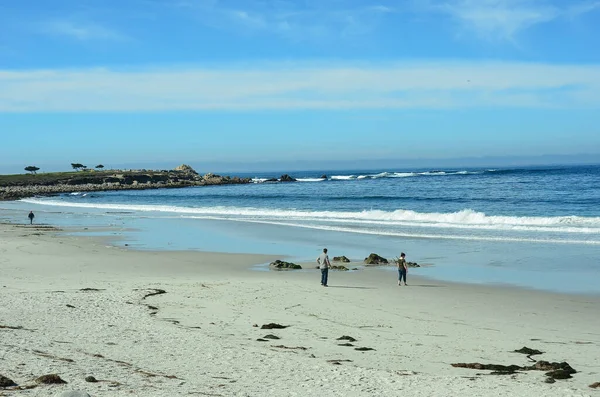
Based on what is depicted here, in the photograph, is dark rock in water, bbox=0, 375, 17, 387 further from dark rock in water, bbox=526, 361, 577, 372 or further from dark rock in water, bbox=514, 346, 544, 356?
dark rock in water, bbox=514, 346, 544, 356

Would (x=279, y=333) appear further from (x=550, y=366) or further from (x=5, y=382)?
(x=5, y=382)

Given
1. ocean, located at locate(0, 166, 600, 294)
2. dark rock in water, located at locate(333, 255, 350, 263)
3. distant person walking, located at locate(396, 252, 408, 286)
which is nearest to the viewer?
distant person walking, located at locate(396, 252, 408, 286)

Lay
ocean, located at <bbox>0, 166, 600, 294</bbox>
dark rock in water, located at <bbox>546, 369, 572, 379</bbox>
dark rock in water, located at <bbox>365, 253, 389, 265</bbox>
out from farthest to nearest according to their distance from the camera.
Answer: dark rock in water, located at <bbox>365, 253, 389, 265</bbox>, ocean, located at <bbox>0, 166, 600, 294</bbox>, dark rock in water, located at <bbox>546, 369, 572, 379</bbox>

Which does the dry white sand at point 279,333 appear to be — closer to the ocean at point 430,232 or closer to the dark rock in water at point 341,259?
the dark rock in water at point 341,259

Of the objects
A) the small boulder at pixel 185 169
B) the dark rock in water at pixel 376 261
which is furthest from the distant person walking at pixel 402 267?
the small boulder at pixel 185 169

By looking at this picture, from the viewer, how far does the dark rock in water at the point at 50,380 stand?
8.38 meters

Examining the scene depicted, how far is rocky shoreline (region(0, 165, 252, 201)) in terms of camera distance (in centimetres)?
10025

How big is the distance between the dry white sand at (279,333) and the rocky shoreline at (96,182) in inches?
3154

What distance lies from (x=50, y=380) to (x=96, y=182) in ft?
365

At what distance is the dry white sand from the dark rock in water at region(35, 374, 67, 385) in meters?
0.12

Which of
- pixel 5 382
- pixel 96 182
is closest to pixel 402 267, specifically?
pixel 5 382

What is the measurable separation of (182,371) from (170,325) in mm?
3566

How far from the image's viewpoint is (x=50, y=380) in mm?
8414

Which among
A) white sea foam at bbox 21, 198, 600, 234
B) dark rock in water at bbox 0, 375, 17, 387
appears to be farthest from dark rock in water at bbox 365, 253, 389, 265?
dark rock in water at bbox 0, 375, 17, 387
